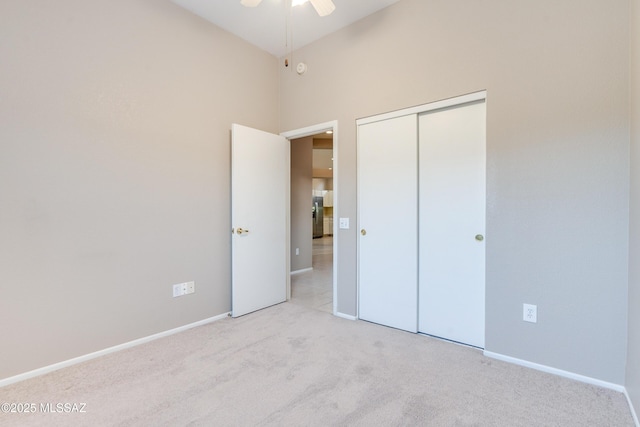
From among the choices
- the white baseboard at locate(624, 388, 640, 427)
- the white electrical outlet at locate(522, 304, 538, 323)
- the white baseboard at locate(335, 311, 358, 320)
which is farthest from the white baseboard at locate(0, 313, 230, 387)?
the white baseboard at locate(624, 388, 640, 427)

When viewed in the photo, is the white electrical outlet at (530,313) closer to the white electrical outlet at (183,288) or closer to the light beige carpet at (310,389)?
the light beige carpet at (310,389)

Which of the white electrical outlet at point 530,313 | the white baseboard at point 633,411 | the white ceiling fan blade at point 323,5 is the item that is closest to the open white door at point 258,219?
the white ceiling fan blade at point 323,5

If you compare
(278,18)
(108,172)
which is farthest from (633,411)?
(278,18)

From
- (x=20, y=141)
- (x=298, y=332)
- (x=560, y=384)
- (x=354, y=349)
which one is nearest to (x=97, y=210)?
(x=20, y=141)

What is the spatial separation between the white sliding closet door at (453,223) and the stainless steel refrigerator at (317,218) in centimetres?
854

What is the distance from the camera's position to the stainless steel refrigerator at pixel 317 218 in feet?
37.2

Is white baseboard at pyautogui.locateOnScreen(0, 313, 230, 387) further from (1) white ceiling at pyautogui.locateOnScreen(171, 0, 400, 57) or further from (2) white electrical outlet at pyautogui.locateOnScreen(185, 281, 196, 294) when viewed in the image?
(1) white ceiling at pyautogui.locateOnScreen(171, 0, 400, 57)

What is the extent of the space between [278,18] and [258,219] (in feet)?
6.89

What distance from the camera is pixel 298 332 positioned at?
285cm

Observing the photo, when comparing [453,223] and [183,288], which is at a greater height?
[453,223]

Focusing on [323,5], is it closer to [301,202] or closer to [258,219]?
[258,219]

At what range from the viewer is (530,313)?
7.14ft

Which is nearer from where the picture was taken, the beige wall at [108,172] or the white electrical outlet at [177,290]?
the beige wall at [108,172]

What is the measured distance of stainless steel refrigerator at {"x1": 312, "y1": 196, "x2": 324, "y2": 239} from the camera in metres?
11.3
